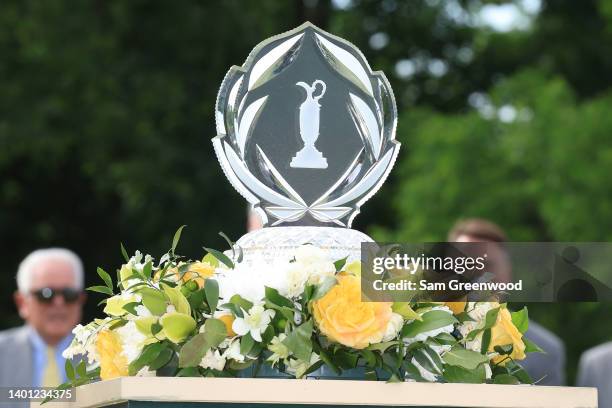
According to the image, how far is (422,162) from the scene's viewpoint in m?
16.3

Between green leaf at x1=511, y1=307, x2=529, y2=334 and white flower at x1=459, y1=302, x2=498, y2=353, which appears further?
→ green leaf at x1=511, y1=307, x2=529, y2=334

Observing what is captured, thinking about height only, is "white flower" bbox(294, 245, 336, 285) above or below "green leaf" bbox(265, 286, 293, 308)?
above

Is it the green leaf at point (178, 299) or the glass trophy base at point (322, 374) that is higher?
the green leaf at point (178, 299)

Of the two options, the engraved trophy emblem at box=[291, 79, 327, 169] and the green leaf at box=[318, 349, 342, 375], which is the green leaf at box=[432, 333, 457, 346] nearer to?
the green leaf at box=[318, 349, 342, 375]

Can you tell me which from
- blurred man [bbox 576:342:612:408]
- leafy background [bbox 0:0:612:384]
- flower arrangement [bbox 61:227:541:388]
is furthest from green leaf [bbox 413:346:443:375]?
leafy background [bbox 0:0:612:384]

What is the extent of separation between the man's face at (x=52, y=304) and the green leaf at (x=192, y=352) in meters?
3.89

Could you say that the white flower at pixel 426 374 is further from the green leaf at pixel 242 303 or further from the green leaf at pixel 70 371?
the green leaf at pixel 70 371

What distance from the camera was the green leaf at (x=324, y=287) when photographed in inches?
104

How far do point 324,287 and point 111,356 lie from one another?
0.45m

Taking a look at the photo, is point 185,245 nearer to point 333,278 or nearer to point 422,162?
point 422,162

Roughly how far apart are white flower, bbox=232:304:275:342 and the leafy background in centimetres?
1280

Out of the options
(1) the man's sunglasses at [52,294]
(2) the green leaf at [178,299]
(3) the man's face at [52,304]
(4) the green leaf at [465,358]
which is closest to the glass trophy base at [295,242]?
(2) the green leaf at [178,299]

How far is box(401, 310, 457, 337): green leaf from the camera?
265 centimetres

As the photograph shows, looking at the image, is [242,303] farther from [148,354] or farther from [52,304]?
[52,304]
